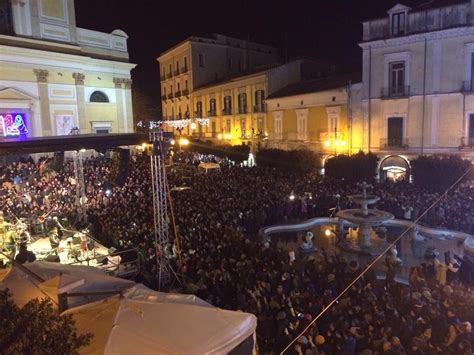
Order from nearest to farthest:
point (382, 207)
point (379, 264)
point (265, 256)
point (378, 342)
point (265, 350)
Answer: point (378, 342), point (265, 350), point (265, 256), point (379, 264), point (382, 207)

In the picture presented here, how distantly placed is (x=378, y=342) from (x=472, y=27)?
20.4 meters

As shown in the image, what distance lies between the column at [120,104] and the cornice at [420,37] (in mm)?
17516

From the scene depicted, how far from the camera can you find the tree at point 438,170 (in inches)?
760

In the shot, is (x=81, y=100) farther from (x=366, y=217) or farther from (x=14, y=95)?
(x=366, y=217)

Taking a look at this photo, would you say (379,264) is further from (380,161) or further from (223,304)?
(380,161)

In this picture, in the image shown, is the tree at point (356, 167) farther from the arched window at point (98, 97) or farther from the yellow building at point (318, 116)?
the arched window at point (98, 97)

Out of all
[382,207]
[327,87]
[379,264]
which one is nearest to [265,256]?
[379,264]

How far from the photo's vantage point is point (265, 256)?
987 centimetres

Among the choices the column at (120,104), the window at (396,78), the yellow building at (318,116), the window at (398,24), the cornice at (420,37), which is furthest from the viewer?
the column at (120,104)

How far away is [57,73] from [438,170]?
77.1 feet

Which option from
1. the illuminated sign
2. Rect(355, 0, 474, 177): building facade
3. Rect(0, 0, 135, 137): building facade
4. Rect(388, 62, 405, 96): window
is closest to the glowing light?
Rect(0, 0, 135, 137): building facade

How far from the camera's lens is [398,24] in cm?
2309

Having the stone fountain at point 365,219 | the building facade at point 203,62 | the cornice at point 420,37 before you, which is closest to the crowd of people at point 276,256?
the stone fountain at point 365,219

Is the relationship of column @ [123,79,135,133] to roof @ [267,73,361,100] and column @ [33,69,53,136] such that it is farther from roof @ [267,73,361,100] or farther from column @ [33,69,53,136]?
roof @ [267,73,361,100]
